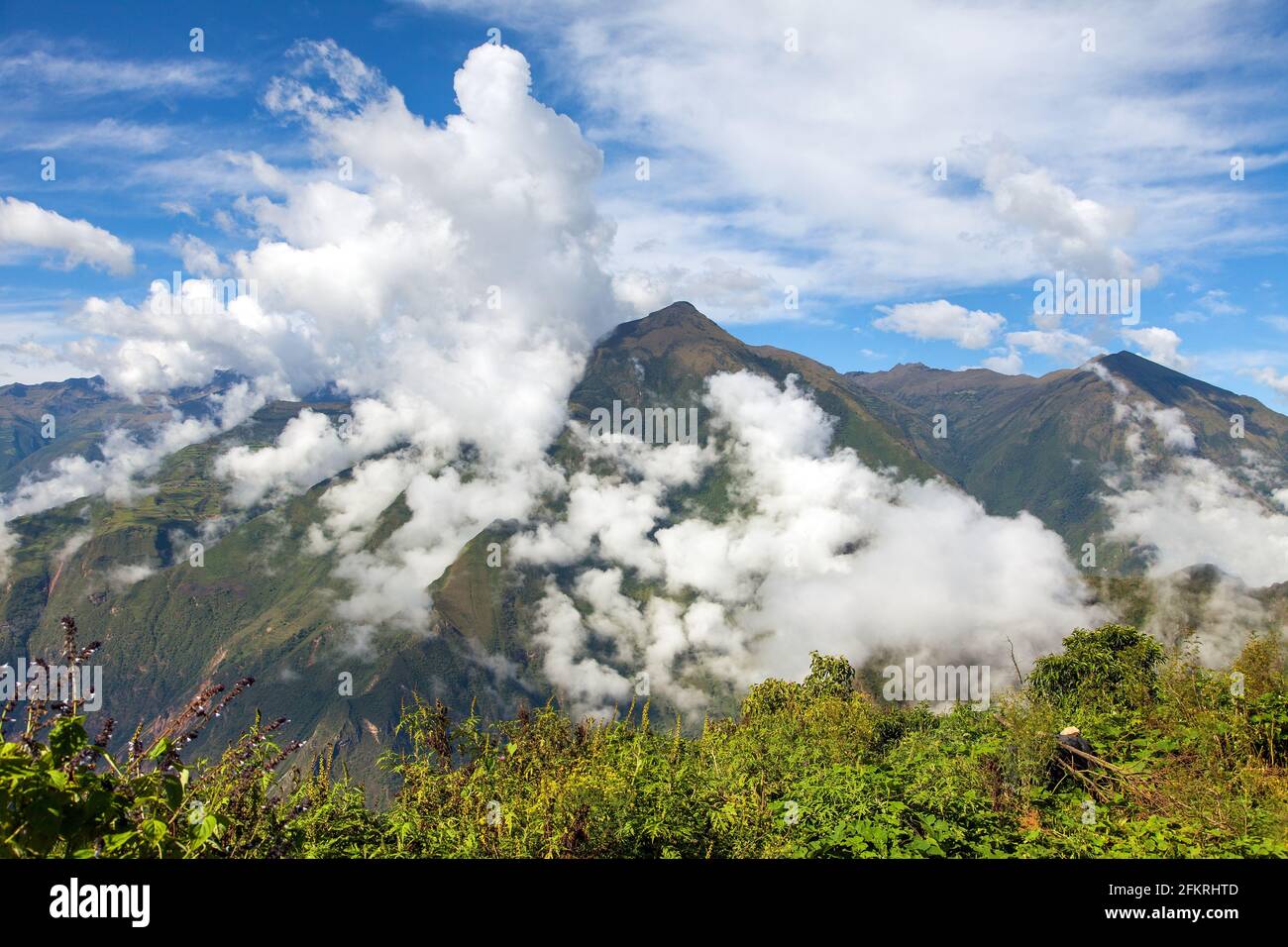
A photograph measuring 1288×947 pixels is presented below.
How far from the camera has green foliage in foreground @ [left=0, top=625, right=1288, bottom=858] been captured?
13.1 ft

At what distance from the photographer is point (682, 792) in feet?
29.8

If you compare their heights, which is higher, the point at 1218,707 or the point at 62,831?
the point at 62,831

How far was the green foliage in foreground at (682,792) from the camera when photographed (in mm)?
3994
